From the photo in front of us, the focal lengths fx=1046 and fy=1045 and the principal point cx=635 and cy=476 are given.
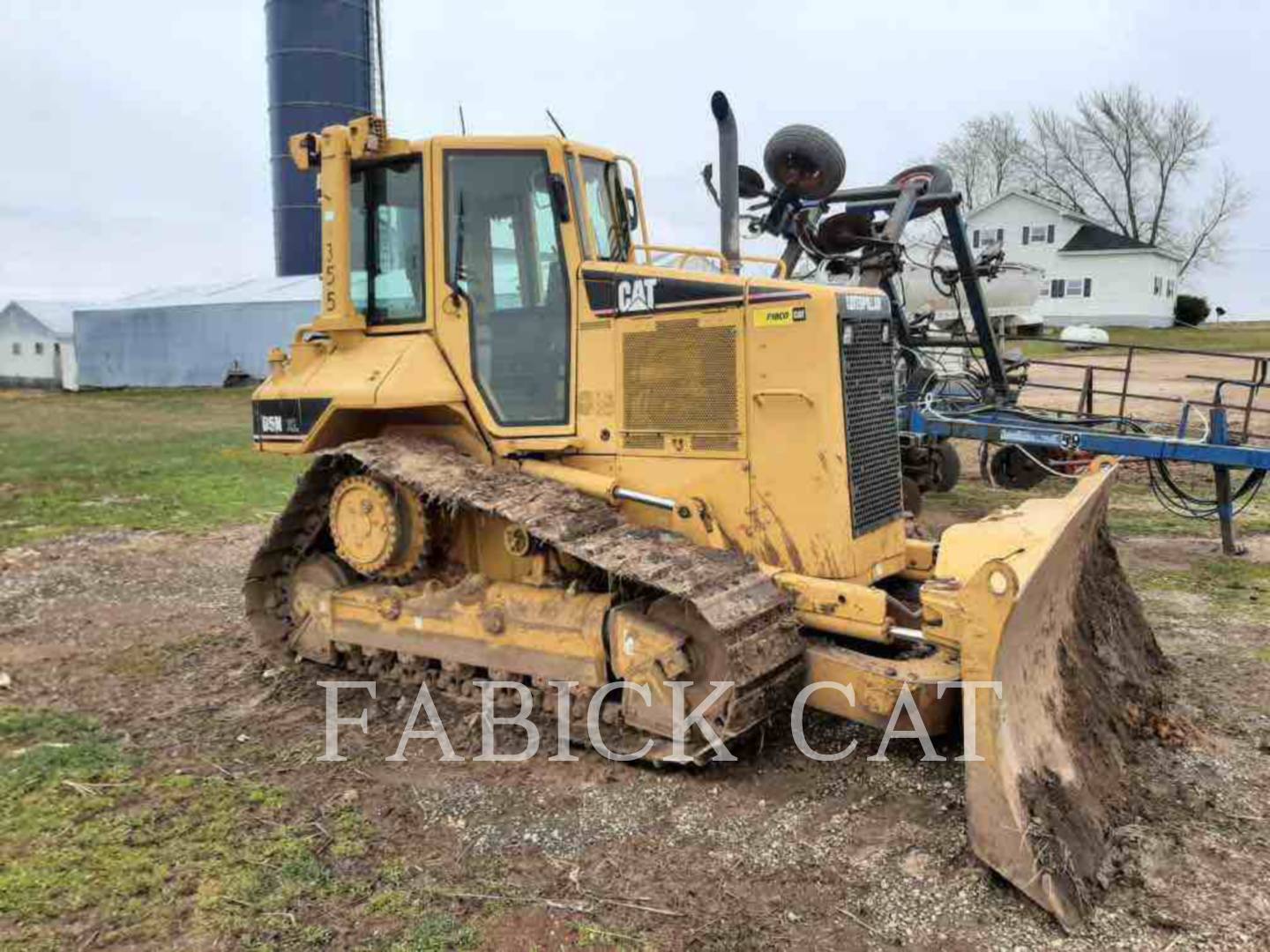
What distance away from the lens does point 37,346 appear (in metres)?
35.8

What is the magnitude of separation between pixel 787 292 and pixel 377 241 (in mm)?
2556

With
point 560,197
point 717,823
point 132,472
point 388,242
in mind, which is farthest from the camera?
point 132,472

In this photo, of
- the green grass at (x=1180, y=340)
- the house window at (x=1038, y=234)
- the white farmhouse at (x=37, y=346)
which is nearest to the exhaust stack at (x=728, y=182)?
the green grass at (x=1180, y=340)

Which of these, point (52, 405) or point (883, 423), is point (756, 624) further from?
point (52, 405)

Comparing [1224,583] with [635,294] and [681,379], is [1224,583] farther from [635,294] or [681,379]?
[635,294]

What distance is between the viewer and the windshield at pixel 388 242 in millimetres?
5887

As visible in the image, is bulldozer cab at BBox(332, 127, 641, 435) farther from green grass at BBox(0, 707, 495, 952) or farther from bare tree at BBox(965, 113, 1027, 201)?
bare tree at BBox(965, 113, 1027, 201)

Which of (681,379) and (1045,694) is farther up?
(681,379)

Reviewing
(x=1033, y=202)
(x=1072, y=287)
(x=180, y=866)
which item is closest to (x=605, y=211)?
(x=180, y=866)

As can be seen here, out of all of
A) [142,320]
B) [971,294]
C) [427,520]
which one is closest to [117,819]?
[427,520]

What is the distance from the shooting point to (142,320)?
32688 mm

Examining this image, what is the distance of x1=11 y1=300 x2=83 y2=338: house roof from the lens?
35.1 meters

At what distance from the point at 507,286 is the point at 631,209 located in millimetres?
947

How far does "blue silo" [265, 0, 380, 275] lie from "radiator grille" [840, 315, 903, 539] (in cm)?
2556
